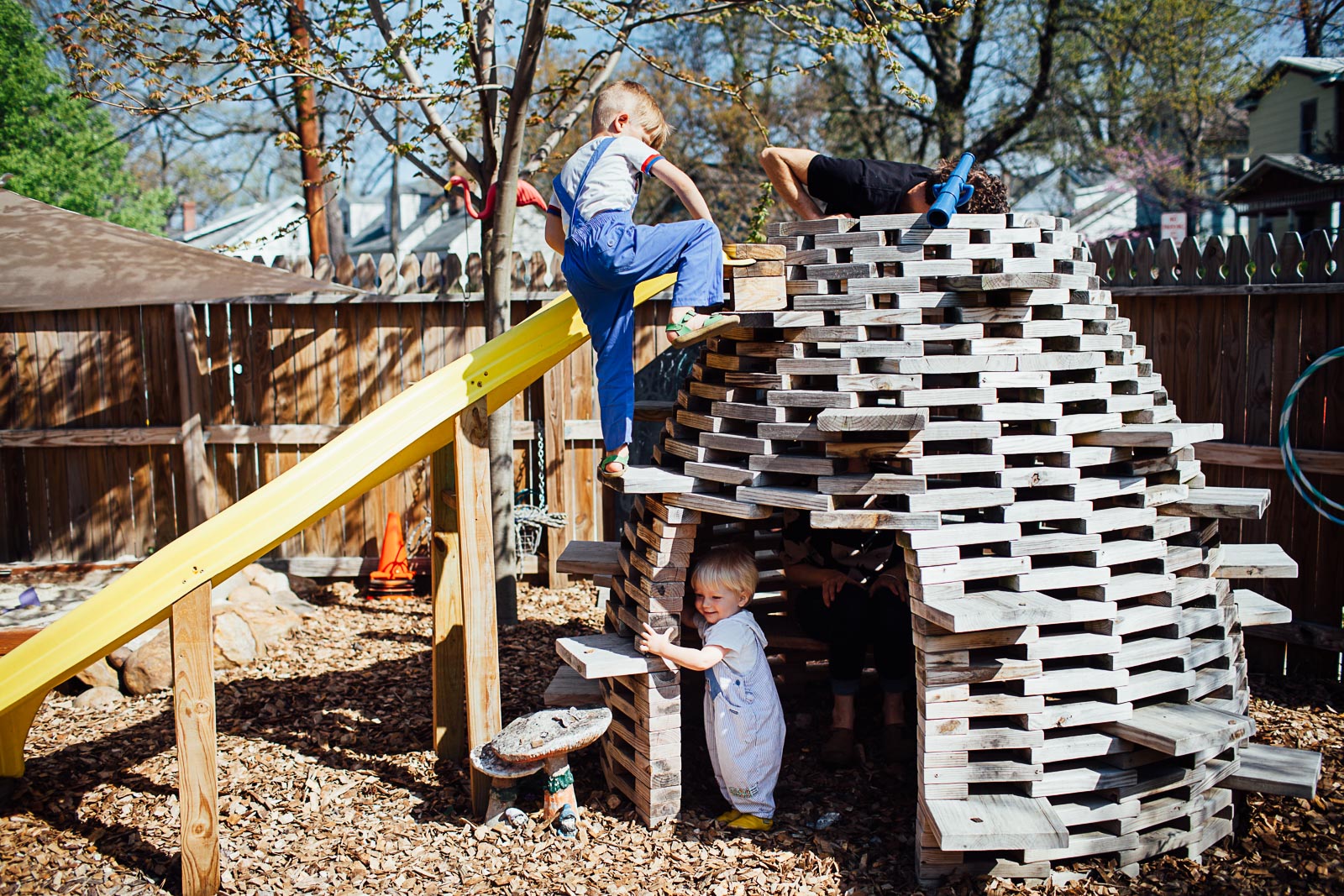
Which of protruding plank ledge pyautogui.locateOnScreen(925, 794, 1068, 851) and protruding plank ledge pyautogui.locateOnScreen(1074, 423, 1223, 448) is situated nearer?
protruding plank ledge pyautogui.locateOnScreen(925, 794, 1068, 851)

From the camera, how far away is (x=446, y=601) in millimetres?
4871

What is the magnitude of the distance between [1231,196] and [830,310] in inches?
1026

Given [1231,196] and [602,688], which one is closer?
[602,688]

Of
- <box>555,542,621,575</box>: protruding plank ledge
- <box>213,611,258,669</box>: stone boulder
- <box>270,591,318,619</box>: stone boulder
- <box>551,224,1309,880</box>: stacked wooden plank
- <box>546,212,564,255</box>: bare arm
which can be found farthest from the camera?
<box>270,591,318,619</box>: stone boulder

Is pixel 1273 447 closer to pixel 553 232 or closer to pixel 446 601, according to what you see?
pixel 553 232

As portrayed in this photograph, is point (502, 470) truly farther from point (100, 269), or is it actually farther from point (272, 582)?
point (100, 269)

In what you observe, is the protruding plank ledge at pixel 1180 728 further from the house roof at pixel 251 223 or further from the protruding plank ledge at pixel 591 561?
the house roof at pixel 251 223

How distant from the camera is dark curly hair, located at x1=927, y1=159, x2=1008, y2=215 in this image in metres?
4.27

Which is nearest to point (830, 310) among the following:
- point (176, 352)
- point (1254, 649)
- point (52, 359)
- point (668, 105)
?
point (1254, 649)

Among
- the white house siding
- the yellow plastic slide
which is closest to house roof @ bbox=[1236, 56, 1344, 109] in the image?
the white house siding

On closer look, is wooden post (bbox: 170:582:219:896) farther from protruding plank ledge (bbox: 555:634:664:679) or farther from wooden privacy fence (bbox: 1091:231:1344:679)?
wooden privacy fence (bbox: 1091:231:1344:679)

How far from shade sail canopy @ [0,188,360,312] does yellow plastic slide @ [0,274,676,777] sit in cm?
222

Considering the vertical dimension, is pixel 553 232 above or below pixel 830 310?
above

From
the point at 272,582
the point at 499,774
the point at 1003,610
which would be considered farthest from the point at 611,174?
the point at 272,582
